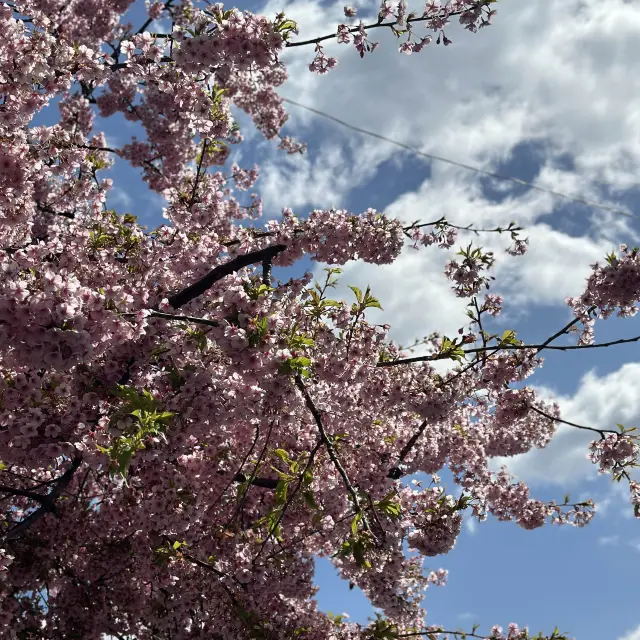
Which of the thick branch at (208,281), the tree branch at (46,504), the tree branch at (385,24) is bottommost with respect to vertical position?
the tree branch at (46,504)

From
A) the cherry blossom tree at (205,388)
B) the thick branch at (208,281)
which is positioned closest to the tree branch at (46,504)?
the cherry blossom tree at (205,388)

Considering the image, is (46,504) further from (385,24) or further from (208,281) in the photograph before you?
(385,24)

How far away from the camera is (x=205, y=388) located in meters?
4.84

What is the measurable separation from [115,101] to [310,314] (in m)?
8.25

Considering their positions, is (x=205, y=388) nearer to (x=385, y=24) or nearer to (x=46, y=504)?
(x=46, y=504)

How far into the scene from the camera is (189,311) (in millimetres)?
5117

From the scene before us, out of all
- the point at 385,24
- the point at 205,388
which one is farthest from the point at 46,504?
the point at 385,24

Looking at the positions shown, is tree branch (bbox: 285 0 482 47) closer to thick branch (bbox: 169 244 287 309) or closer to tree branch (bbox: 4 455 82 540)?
thick branch (bbox: 169 244 287 309)

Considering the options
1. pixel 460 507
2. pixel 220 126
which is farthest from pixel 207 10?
pixel 460 507

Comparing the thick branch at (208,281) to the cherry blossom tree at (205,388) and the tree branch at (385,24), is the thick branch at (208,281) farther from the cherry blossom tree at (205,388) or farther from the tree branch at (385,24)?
the tree branch at (385,24)

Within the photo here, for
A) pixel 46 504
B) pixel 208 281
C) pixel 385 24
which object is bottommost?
pixel 46 504

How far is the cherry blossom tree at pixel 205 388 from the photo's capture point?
4105 millimetres

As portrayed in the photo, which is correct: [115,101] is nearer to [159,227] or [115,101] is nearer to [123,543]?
[159,227]

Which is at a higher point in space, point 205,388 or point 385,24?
point 385,24
